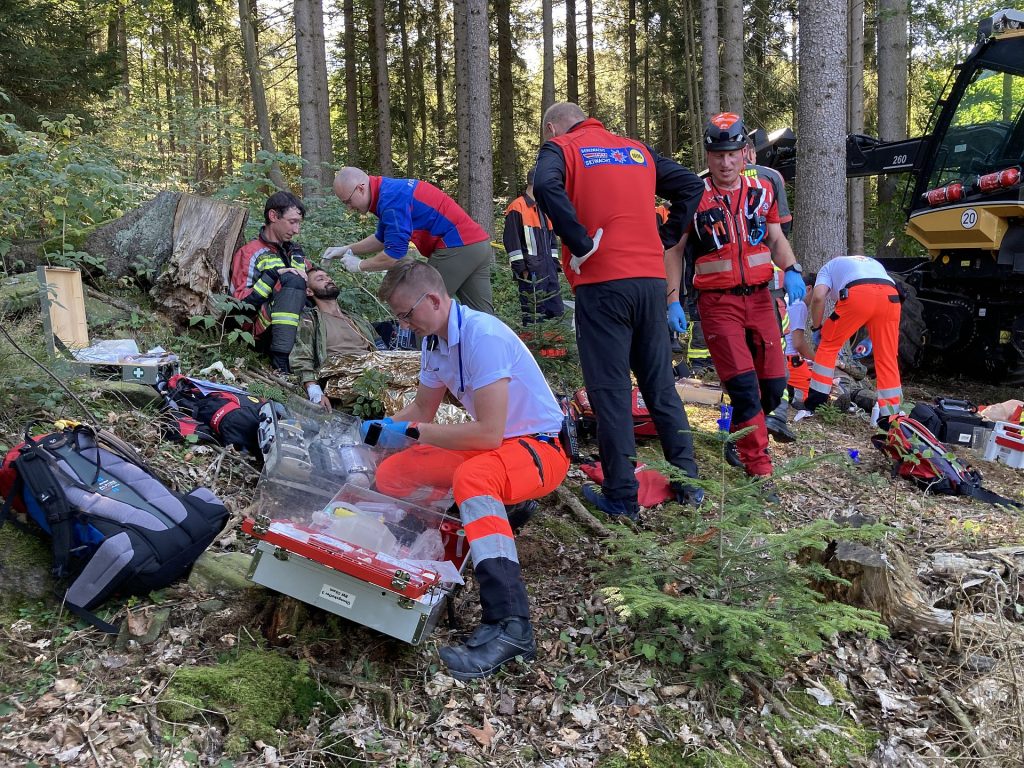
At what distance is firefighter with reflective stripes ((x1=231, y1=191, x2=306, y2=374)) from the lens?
5.60 m

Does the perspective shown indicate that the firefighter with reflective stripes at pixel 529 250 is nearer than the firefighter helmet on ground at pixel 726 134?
No

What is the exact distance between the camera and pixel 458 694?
2658 mm

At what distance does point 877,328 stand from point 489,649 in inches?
174

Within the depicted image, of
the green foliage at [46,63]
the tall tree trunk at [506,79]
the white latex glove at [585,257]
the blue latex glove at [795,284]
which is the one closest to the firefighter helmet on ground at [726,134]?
the blue latex glove at [795,284]

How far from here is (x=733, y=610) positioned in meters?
2.59

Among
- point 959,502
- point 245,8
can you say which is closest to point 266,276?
point 959,502

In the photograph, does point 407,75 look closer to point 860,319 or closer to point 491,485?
point 860,319

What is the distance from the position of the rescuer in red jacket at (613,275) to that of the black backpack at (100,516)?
6.20 feet

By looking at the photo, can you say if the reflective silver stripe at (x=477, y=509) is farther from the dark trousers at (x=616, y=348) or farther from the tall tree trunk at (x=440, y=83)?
the tall tree trunk at (x=440, y=83)

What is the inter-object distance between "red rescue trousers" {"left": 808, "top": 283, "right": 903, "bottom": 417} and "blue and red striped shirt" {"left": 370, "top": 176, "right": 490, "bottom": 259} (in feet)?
9.36

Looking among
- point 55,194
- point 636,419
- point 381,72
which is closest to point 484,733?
point 636,419

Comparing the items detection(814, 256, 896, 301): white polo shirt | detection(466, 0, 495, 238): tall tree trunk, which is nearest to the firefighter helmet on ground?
detection(814, 256, 896, 301): white polo shirt

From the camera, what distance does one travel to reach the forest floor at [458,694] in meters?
2.38

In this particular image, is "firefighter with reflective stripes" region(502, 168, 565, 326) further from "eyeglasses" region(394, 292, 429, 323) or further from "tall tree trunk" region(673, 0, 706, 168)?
"tall tree trunk" region(673, 0, 706, 168)
